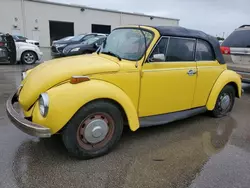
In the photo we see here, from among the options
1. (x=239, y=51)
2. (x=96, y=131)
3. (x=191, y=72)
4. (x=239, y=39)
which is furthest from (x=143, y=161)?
(x=239, y=39)

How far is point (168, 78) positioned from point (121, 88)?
952mm

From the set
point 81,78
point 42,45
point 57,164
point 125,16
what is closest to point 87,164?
point 57,164

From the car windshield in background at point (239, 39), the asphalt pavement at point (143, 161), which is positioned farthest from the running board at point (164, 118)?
the car windshield in background at point (239, 39)

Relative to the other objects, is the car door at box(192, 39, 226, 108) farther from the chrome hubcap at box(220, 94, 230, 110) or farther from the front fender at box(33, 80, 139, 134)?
the front fender at box(33, 80, 139, 134)

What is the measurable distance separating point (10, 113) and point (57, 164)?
3.19 feet

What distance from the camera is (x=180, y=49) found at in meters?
4.28

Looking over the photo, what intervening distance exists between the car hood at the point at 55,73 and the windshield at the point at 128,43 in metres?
0.39

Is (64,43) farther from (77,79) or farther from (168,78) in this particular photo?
(77,79)

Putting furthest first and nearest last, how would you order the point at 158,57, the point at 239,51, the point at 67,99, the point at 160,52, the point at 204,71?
the point at 239,51, the point at 204,71, the point at 160,52, the point at 158,57, the point at 67,99

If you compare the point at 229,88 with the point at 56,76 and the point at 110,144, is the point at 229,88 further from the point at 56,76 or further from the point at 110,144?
the point at 56,76

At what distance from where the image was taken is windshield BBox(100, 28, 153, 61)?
12.7ft

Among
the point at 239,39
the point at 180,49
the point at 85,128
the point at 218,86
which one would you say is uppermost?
the point at 239,39

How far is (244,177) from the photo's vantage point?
307 cm

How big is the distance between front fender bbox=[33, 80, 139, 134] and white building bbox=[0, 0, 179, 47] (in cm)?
2706
